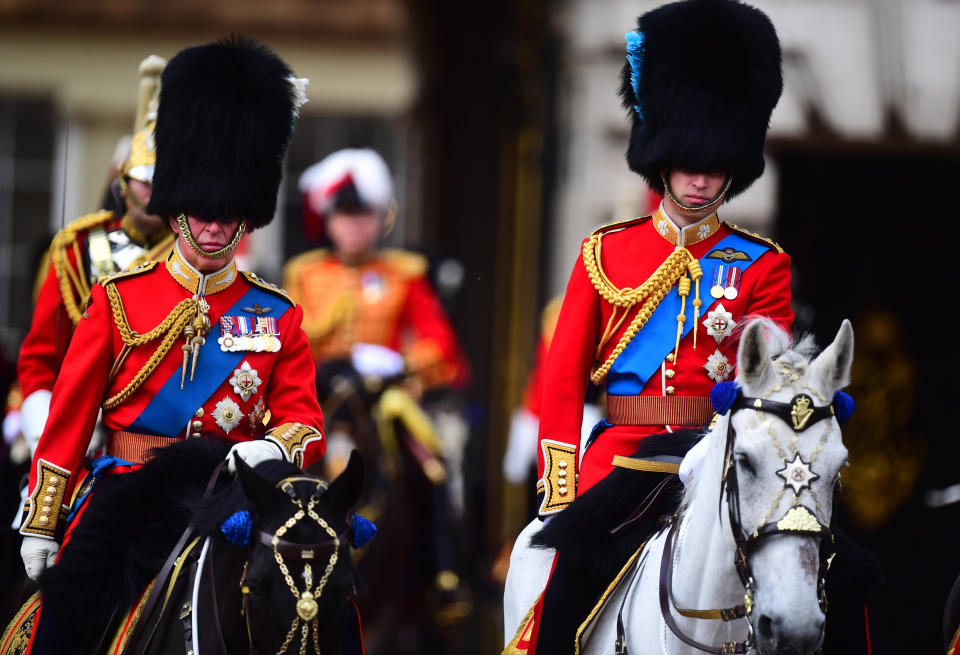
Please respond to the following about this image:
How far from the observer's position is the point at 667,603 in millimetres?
4535

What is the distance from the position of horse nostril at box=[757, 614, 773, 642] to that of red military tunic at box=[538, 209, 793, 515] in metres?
1.12

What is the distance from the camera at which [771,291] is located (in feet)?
16.6

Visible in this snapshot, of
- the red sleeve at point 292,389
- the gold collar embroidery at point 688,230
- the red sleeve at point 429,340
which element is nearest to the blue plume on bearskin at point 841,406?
the gold collar embroidery at point 688,230

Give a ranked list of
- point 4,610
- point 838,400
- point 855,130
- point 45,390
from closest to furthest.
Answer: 1. point 838,400
2. point 4,610
3. point 45,390
4. point 855,130

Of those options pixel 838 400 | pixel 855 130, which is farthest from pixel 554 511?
pixel 855 130

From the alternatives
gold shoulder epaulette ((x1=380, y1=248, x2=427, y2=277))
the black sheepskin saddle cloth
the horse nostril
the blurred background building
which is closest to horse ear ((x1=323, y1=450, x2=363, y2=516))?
the black sheepskin saddle cloth

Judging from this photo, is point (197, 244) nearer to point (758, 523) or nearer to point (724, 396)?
point (724, 396)

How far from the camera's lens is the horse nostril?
3.94 meters

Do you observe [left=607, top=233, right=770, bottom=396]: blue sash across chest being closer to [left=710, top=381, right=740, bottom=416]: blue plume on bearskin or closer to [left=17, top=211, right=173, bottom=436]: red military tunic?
[left=710, top=381, right=740, bottom=416]: blue plume on bearskin

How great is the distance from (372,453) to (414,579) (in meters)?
0.85

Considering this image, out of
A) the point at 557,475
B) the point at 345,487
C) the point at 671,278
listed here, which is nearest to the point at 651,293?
the point at 671,278

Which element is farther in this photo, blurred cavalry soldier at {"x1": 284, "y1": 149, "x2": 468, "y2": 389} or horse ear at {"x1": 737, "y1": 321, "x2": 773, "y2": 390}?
blurred cavalry soldier at {"x1": 284, "y1": 149, "x2": 468, "y2": 389}

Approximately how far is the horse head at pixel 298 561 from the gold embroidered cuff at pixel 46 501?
824 millimetres

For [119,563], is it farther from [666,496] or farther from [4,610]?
[666,496]
